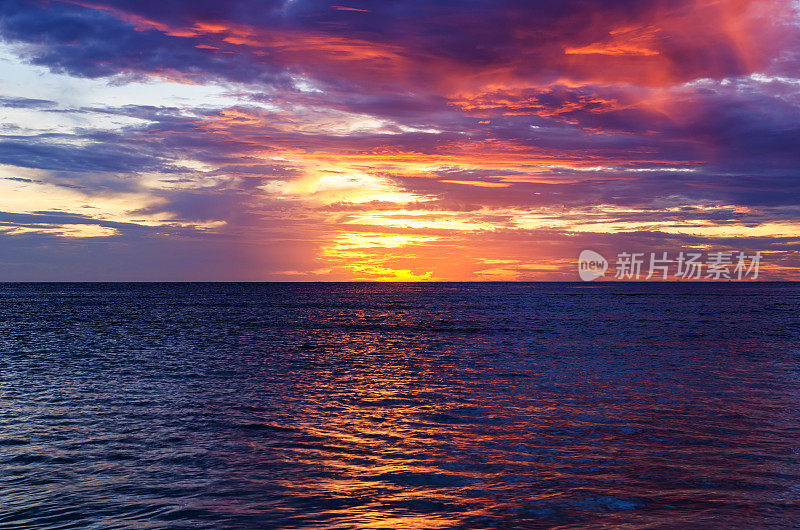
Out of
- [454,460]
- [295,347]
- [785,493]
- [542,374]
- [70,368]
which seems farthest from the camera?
[295,347]

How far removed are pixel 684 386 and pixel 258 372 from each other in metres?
Result: 20.1

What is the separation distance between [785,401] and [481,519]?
53.9 feet

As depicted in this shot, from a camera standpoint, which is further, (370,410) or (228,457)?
(370,410)

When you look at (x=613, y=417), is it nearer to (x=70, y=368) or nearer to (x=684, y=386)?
(x=684, y=386)

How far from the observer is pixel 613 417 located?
19016 mm

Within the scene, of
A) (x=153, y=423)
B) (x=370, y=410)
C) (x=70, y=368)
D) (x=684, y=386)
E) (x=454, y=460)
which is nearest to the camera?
(x=454, y=460)

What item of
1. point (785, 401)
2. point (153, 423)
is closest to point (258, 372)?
point (153, 423)

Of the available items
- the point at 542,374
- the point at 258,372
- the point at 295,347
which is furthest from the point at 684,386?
the point at 295,347

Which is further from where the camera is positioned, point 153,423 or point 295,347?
point 295,347

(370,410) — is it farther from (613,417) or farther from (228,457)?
(613,417)

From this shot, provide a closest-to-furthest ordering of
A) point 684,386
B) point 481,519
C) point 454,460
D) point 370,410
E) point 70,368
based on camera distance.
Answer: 1. point 481,519
2. point 454,460
3. point 370,410
4. point 684,386
5. point 70,368

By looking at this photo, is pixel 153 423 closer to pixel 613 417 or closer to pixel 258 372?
pixel 258 372

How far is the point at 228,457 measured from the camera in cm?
1466

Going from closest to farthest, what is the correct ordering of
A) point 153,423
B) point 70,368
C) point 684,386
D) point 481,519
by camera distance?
point 481,519 < point 153,423 < point 684,386 < point 70,368
